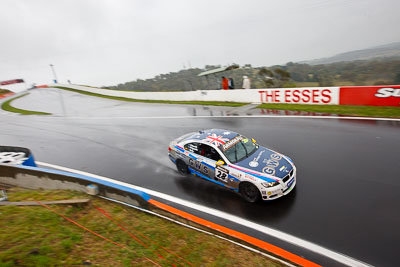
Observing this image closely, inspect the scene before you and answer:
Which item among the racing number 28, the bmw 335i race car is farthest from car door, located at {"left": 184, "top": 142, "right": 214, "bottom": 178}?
the racing number 28

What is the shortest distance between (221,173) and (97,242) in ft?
11.4

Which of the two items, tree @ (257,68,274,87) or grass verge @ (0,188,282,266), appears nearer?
grass verge @ (0,188,282,266)

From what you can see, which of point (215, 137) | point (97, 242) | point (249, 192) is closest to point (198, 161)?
point (215, 137)

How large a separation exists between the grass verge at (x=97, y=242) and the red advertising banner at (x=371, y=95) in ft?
42.1

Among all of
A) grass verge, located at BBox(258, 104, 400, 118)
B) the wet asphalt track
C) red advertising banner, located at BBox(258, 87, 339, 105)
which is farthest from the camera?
red advertising banner, located at BBox(258, 87, 339, 105)

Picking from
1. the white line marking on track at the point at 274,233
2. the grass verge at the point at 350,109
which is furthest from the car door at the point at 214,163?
the grass verge at the point at 350,109

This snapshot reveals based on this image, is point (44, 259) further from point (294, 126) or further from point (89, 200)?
point (294, 126)

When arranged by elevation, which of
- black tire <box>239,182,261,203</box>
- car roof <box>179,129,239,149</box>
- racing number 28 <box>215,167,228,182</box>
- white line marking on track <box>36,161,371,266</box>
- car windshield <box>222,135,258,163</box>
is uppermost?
car roof <box>179,129,239,149</box>

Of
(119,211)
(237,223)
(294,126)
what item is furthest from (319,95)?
(119,211)

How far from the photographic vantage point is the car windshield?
273 inches

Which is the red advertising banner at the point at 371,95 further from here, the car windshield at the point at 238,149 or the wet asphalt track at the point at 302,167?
the car windshield at the point at 238,149

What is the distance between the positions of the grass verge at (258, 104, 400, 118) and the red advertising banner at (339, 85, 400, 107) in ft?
1.47

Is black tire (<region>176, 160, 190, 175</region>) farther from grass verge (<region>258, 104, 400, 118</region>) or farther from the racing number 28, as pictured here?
grass verge (<region>258, 104, 400, 118</region>)

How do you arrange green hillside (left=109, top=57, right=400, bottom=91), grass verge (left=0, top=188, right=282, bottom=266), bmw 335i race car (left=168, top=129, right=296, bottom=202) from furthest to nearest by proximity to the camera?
green hillside (left=109, top=57, right=400, bottom=91)
bmw 335i race car (left=168, top=129, right=296, bottom=202)
grass verge (left=0, top=188, right=282, bottom=266)
